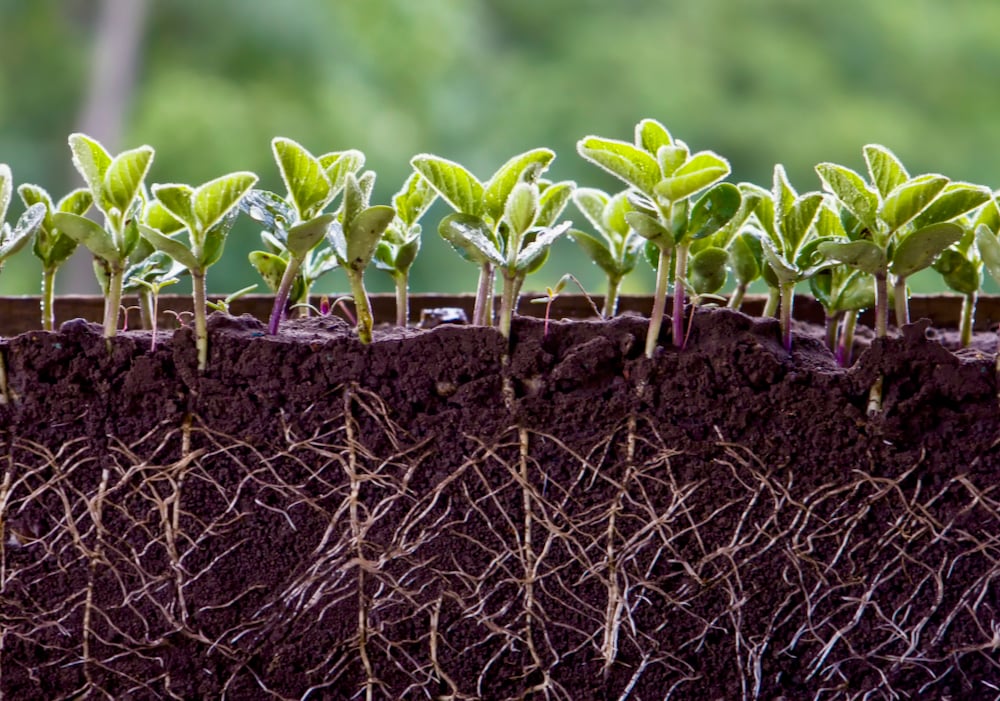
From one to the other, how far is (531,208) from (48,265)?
1.16ft

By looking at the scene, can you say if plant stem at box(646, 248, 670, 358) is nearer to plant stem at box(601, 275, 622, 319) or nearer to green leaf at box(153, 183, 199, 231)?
plant stem at box(601, 275, 622, 319)

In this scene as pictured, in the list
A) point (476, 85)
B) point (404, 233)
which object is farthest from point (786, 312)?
point (476, 85)

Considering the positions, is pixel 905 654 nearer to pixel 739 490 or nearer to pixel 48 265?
pixel 739 490

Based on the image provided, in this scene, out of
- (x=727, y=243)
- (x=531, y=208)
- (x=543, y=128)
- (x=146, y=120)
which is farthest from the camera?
(x=543, y=128)

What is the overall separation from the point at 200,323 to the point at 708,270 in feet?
1.22

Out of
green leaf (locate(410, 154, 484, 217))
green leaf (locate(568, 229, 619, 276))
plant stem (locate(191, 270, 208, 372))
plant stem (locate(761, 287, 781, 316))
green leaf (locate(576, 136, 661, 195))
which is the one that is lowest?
plant stem (locate(191, 270, 208, 372))

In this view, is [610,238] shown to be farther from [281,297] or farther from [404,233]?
[281,297]

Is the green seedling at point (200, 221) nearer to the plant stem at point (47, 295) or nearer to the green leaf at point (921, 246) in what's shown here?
the plant stem at point (47, 295)

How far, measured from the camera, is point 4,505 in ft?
2.09

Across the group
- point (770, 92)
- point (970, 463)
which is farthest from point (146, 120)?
point (970, 463)

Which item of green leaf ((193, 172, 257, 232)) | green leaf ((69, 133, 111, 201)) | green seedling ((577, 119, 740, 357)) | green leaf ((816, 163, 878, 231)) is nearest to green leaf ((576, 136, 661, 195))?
green seedling ((577, 119, 740, 357))

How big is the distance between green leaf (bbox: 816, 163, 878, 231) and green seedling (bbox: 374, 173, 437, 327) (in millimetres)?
283

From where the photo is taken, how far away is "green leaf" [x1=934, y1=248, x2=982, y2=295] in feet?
2.42

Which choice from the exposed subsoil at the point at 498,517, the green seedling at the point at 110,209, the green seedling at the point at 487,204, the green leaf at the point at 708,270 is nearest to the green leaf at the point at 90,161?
the green seedling at the point at 110,209
